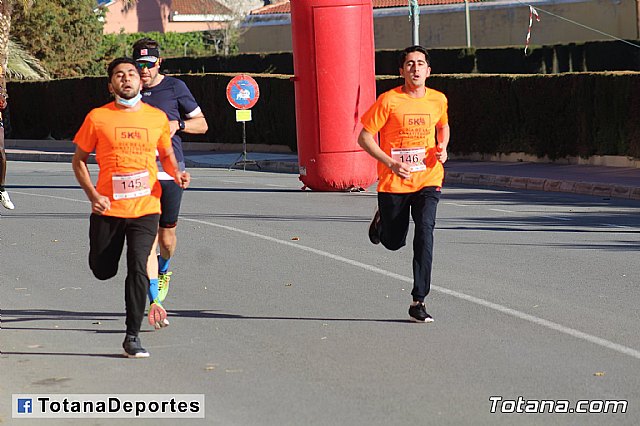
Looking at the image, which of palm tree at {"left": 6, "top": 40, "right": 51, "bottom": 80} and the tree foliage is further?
the tree foliage

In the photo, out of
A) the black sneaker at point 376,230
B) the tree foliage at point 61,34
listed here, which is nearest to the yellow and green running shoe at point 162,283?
the black sneaker at point 376,230

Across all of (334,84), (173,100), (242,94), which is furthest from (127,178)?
(242,94)

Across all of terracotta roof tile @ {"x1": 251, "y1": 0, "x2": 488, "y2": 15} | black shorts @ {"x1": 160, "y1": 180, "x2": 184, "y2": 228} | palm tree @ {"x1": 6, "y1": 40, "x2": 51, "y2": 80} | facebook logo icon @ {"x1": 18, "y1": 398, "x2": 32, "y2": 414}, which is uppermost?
terracotta roof tile @ {"x1": 251, "y1": 0, "x2": 488, "y2": 15}

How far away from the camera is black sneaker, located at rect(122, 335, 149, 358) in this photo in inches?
323

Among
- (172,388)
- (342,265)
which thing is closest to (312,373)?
(172,388)

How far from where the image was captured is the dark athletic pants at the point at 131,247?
8.14 meters

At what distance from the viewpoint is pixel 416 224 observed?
→ 935 centimetres

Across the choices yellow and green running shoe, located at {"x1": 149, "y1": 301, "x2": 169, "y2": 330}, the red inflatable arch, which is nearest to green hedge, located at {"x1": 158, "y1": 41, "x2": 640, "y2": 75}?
the red inflatable arch

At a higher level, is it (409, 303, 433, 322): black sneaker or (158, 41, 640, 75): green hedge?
(158, 41, 640, 75): green hedge

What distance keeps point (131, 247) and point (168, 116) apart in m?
1.41

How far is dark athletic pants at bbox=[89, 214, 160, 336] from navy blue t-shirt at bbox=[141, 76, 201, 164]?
1222mm

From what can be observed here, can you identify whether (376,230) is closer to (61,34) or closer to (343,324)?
(343,324)

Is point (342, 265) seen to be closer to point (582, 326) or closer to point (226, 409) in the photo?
point (582, 326)

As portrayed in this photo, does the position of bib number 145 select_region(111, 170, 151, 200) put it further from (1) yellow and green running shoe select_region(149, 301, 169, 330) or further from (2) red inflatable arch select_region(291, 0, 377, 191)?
(2) red inflatable arch select_region(291, 0, 377, 191)
